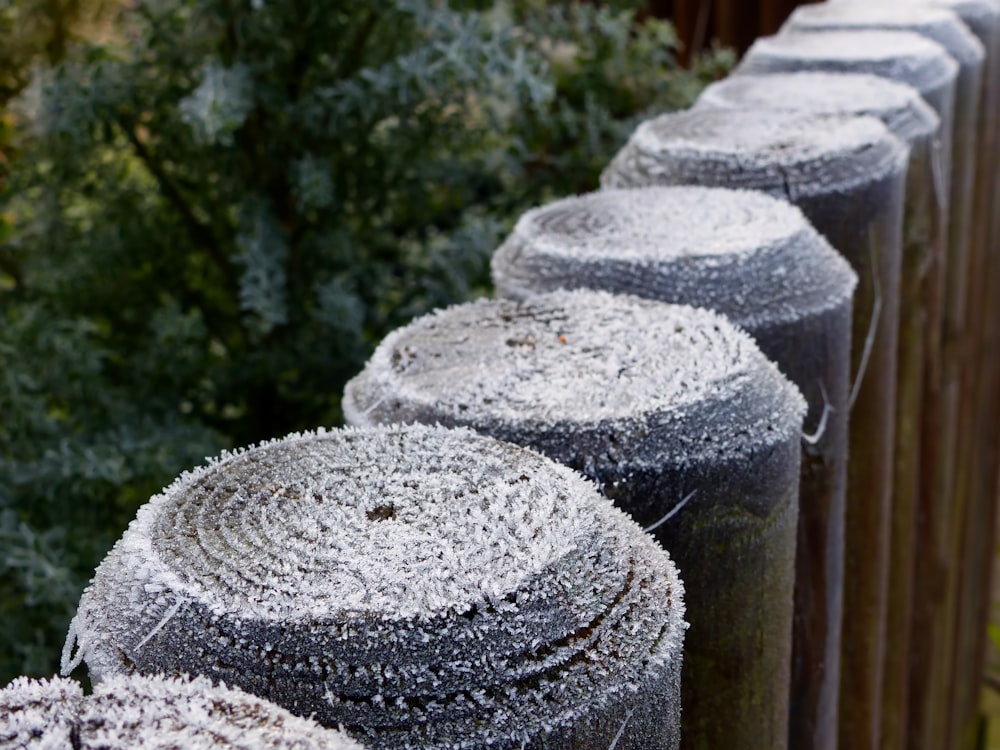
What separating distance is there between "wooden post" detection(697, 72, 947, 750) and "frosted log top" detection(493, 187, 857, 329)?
709 millimetres

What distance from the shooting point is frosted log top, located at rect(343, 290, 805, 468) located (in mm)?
1104

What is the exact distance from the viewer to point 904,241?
2.54 meters

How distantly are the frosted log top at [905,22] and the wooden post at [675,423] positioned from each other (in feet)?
7.49

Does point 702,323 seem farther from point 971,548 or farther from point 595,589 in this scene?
point 971,548

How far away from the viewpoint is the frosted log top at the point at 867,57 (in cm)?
280

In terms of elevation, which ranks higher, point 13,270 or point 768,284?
point 768,284

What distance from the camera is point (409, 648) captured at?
778 mm

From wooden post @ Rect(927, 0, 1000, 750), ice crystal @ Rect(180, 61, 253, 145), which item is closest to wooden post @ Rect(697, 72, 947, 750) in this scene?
ice crystal @ Rect(180, 61, 253, 145)

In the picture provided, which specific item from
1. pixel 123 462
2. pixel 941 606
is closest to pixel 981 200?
pixel 941 606

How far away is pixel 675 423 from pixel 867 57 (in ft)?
6.51

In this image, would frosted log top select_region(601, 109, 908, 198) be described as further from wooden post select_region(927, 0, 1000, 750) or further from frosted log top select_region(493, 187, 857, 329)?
wooden post select_region(927, 0, 1000, 750)

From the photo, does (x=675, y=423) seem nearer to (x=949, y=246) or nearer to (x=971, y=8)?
(x=949, y=246)

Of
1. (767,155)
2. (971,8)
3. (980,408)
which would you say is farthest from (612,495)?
(980,408)

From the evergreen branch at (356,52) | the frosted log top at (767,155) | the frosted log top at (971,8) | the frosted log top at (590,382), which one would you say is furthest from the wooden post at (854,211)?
the frosted log top at (971,8)
